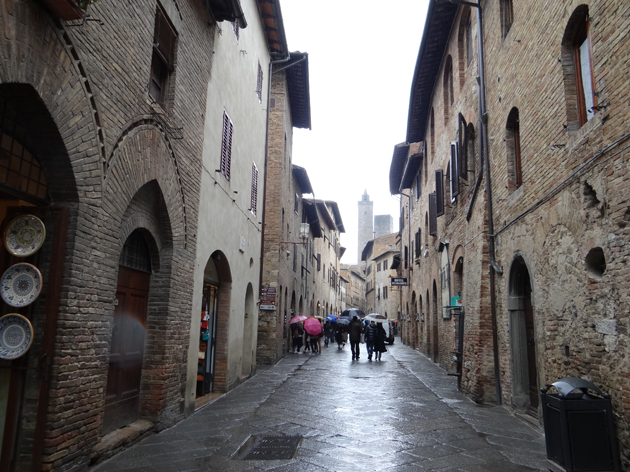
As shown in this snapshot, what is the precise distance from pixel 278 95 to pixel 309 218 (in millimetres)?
11258

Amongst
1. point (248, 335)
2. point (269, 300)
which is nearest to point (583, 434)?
point (248, 335)

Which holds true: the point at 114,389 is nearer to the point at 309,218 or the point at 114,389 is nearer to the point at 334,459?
the point at 334,459

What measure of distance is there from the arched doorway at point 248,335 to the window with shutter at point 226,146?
12.0ft

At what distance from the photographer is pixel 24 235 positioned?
440cm

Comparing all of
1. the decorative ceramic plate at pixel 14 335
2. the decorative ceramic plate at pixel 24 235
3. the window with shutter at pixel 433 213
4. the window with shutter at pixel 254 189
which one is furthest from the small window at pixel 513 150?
the window with shutter at pixel 433 213

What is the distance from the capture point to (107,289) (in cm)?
523

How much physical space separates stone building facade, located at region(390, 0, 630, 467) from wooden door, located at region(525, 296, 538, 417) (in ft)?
0.10

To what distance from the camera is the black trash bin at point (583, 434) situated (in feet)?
15.6

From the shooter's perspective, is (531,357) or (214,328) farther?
(214,328)

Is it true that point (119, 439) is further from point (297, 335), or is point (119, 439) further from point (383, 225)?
point (383, 225)

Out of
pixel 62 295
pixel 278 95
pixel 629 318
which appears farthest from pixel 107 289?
pixel 278 95

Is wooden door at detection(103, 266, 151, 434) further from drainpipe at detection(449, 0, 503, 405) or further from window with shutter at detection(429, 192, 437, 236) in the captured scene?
window with shutter at detection(429, 192, 437, 236)

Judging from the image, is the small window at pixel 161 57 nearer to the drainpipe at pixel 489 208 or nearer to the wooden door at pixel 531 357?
the drainpipe at pixel 489 208

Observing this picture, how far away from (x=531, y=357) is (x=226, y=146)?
642cm
